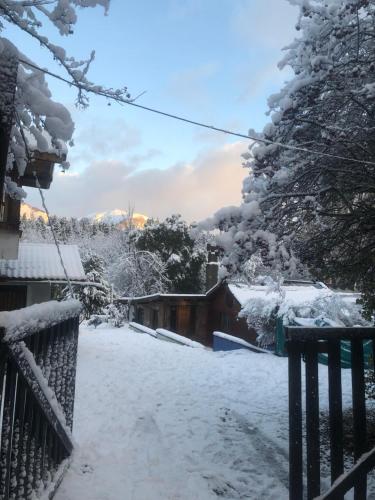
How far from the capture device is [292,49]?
16.0ft

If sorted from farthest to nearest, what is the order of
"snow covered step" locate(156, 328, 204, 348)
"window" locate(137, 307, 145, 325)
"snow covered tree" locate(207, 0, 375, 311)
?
"window" locate(137, 307, 145, 325), "snow covered step" locate(156, 328, 204, 348), "snow covered tree" locate(207, 0, 375, 311)

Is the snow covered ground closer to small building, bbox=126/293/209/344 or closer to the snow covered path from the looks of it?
the snow covered path

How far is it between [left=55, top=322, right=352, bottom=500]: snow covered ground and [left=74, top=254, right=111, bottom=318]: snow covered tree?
1381 centimetres

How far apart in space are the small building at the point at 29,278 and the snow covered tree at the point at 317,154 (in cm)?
742

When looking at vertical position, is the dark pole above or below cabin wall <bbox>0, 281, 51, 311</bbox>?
above

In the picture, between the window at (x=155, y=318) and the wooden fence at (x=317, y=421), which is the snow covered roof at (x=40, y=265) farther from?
the window at (x=155, y=318)

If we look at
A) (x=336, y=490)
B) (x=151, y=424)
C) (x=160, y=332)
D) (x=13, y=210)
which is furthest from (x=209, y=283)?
(x=336, y=490)

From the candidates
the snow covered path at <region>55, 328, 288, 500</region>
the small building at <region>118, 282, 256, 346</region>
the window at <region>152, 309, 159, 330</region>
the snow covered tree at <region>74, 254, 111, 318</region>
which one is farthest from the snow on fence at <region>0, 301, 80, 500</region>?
the window at <region>152, 309, 159, 330</region>

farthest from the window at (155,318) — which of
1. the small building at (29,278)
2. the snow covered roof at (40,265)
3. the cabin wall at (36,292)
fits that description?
the cabin wall at (36,292)

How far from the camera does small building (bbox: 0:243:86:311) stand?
10.4 meters

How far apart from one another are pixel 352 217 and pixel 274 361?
7170 mm

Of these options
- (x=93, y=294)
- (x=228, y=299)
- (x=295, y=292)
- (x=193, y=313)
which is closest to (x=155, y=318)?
(x=193, y=313)

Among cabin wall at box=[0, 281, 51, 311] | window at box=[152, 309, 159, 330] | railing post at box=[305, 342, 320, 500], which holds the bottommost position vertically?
window at box=[152, 309, 159, 330]

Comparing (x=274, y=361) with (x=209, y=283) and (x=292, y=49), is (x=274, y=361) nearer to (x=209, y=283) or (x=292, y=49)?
(x=292, y=49)
